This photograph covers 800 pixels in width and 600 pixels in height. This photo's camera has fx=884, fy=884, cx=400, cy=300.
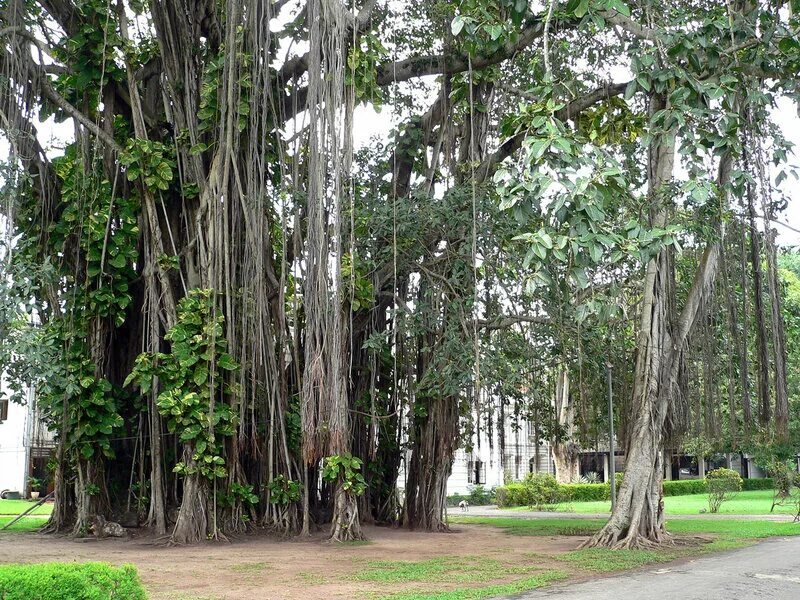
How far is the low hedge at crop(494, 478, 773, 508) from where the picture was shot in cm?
2327

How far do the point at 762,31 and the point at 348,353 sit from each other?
19.3 feet

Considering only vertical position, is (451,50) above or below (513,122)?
above

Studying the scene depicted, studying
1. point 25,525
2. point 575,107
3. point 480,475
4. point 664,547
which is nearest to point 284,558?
point 664,547

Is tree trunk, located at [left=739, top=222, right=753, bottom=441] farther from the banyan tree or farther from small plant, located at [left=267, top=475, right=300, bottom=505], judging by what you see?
small plant, located at [left=267, top=475, right=300, bottom=505]

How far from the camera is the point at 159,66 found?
36.3 feet

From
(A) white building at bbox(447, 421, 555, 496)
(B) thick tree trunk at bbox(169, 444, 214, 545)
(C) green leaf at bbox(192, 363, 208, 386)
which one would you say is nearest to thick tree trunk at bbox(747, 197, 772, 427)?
(C) green leaf at bbox(192, 363, 208, 386)

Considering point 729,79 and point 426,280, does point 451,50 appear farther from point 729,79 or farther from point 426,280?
point 729,79

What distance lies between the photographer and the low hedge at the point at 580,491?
2327 centimetres

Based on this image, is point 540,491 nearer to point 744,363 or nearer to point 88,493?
point 88,493

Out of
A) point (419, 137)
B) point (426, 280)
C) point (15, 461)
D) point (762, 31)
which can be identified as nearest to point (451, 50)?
point (419, 137)

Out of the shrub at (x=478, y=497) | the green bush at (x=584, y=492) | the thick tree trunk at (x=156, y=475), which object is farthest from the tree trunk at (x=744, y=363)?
the shrub at (x=478, y=497)

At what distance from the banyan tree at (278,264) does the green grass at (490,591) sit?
225 centimetres

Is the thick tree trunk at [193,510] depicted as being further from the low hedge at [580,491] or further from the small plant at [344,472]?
the low hedge at [580,491]

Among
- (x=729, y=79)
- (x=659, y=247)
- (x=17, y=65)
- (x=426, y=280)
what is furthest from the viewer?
(x=426, y=280)
